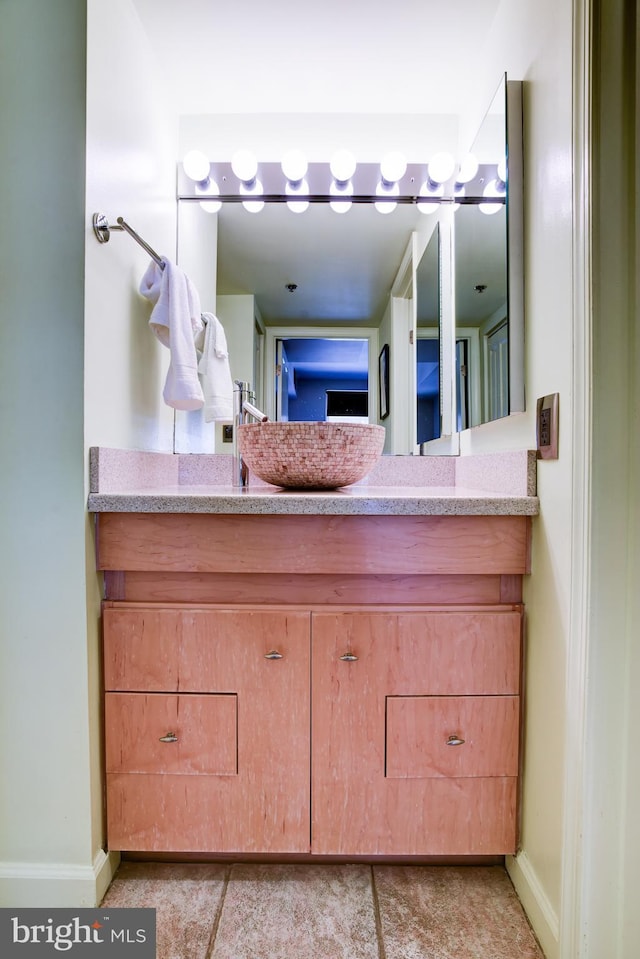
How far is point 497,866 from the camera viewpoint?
118 cm

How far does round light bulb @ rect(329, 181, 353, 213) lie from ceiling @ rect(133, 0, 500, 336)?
23 millimetres

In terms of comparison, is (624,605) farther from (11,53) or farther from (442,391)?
(11,53)

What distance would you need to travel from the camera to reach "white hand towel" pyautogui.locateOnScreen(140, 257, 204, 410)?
1.34 meters

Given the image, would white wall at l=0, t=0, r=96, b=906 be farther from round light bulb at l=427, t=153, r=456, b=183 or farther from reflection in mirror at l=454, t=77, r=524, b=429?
round light bulb at l=427, t=153, r=456, b=183

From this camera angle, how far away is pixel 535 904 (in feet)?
3.33

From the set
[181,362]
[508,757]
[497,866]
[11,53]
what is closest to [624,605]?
[508,757]

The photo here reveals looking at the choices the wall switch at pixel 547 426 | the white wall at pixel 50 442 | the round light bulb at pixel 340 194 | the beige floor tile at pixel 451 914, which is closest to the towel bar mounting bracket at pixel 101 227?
the white wall at pixel 50 442

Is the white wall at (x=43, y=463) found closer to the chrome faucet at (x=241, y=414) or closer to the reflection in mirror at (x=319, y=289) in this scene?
the chrome faucet at (x=241, y=414)

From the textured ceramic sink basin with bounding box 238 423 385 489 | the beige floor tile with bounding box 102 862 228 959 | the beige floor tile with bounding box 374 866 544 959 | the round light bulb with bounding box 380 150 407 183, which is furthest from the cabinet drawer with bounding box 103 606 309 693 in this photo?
the round light bulb with bounding box 380 150 407 183

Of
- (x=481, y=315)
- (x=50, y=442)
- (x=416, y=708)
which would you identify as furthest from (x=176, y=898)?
(x=481, y=315)

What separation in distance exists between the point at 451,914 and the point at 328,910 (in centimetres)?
26

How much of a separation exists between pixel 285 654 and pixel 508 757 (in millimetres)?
544

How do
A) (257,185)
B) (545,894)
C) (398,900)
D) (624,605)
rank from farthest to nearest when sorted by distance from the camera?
(257,185), (398,900), (545,894), (624,605)

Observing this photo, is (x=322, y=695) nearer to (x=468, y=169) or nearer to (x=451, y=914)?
(x=451, y=914)
